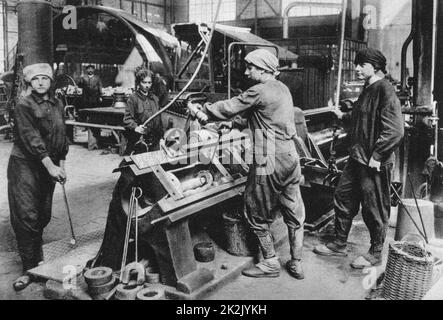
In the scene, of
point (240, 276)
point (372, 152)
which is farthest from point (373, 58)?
point (240, 276)

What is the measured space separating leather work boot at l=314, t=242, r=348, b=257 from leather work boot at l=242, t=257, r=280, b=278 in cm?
62

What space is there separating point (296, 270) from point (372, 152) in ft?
3.68

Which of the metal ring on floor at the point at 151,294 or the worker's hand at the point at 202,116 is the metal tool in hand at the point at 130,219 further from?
the worker's hand at the point at 202,116

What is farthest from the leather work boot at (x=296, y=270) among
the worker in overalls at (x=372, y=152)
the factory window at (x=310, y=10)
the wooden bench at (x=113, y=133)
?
the factory window at (x=310, y=10)

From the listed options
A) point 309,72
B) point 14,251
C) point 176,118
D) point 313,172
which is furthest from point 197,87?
point 14,251

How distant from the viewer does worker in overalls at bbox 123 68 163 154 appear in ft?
16.4

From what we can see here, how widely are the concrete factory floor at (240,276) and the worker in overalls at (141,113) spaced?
93 centimetres

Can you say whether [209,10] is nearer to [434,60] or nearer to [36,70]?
[434,60]

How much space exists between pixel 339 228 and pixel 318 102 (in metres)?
5.65

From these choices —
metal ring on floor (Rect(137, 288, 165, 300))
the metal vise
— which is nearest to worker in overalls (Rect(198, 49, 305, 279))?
the metal vise

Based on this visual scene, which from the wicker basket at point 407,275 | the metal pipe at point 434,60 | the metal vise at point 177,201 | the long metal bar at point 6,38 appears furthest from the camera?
the long metal bar at point 6,38

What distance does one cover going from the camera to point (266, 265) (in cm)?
333

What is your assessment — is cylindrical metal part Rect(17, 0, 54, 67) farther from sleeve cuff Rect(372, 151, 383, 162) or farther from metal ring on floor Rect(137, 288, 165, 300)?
sleeve cuff Rect(372, 151, 383, 162)

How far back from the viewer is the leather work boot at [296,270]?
3.30m
